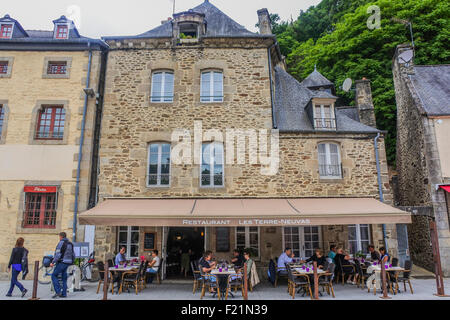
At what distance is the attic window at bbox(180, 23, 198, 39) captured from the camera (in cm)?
1136

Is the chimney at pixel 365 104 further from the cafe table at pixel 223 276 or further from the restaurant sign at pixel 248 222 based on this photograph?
the cafe table at pixel 223 276

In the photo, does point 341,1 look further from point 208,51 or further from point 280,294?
point 280,294

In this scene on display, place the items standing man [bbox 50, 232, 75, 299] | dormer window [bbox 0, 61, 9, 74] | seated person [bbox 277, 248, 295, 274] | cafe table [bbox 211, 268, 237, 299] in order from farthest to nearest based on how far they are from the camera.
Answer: dormer window [bbox 0, 61, 9, 74] → seated person [bbox 277, 248, 295, 274] → cafe table [bbox 211, 268, 237, 299] → standing man [bbox 50, 232, 75, 299]

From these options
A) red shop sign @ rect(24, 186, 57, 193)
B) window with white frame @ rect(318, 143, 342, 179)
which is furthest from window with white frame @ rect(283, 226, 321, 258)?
red shop sign @ rect(24, 186, 57, 193)

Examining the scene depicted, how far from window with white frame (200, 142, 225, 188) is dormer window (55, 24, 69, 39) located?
283 inches

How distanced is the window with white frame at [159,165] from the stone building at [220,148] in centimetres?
3

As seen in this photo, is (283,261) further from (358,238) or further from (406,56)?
(406,56)

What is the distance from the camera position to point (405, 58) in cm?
1309

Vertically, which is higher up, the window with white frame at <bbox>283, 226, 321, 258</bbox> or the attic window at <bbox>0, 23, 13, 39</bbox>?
the attic window at <bbox>0, 23, 13, 39</bbox>

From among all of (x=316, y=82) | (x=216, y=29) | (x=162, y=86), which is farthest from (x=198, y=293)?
(x=316, y=82)

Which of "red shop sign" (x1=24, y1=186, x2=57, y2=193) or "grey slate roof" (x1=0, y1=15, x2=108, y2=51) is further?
"grey slate roof" (x1=0, y1=15, x2=108, y2=51)

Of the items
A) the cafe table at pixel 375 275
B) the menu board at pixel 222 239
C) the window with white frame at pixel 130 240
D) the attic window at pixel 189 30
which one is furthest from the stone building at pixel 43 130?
the cafe table at pixel 375 275
